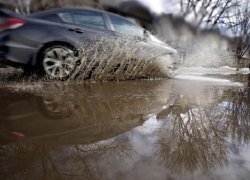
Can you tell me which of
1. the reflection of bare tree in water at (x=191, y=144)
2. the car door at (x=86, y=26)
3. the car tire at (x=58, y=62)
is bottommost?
the reflection of bare tree in water at (x=191, y=144)

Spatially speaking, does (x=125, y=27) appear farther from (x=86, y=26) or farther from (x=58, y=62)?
(x=58, y=62)

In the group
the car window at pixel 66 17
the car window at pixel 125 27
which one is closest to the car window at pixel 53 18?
the car window at pixel 66 17

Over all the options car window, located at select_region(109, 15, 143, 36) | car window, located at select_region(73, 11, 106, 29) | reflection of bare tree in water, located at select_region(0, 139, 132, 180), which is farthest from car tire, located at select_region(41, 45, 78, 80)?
reflection of bare tree in water, located at select_region(0, 139, 132, 180)

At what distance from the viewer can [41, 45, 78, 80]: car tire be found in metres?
2.85

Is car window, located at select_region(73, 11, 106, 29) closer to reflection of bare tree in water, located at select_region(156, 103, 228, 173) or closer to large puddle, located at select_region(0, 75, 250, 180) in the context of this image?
large puddle, located at select_region(0, 75, 250, 180)

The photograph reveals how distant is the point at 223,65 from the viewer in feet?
34.5

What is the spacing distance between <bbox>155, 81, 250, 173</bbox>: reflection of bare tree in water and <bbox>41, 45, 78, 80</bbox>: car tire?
1720 millimetres

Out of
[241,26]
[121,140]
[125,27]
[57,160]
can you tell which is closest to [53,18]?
[125,27]

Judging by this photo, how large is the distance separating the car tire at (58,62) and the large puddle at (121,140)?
0.99 m

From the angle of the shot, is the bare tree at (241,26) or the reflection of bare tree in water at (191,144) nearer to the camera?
the reflection of bare tree in water at (191,144)

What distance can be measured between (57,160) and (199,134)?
828mm

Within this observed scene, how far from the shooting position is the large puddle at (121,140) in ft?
2.67

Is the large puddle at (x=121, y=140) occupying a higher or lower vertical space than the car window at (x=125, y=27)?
lower

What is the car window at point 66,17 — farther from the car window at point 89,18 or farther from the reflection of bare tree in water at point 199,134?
the reflection of bare tree in water at point 199,134
